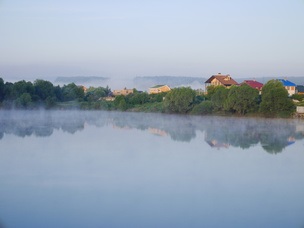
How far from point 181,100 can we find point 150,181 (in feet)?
29.9

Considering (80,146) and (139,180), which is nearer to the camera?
(139,180)

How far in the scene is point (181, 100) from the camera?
13219 millimetres

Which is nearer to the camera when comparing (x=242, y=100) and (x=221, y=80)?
(x=242, y=100)

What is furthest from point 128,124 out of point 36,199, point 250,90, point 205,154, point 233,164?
point 36,199

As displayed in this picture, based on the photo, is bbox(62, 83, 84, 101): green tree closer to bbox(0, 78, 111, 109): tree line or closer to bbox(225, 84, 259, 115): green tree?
bbox(0, 78, 111, 109): tree line

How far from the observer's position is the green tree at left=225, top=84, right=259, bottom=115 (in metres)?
12.2

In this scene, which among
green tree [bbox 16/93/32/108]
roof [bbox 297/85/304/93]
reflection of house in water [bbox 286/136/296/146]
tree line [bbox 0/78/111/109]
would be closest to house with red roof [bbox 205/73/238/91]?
roof [bbox 297/85/304/93]

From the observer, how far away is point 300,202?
11.7 ft

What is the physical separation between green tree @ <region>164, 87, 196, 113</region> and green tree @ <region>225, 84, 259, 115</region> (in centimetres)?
125

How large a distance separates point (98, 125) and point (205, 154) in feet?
15.2

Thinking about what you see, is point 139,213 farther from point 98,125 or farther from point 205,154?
point 98,125

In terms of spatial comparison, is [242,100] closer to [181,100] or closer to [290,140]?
[181,100]

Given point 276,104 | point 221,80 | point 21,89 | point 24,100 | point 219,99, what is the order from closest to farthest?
1. point 276,104
2. point 219,99
3. point 24,100
4. point 21,89
5. point 221,80

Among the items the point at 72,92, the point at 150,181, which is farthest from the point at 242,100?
the point at 150,181
